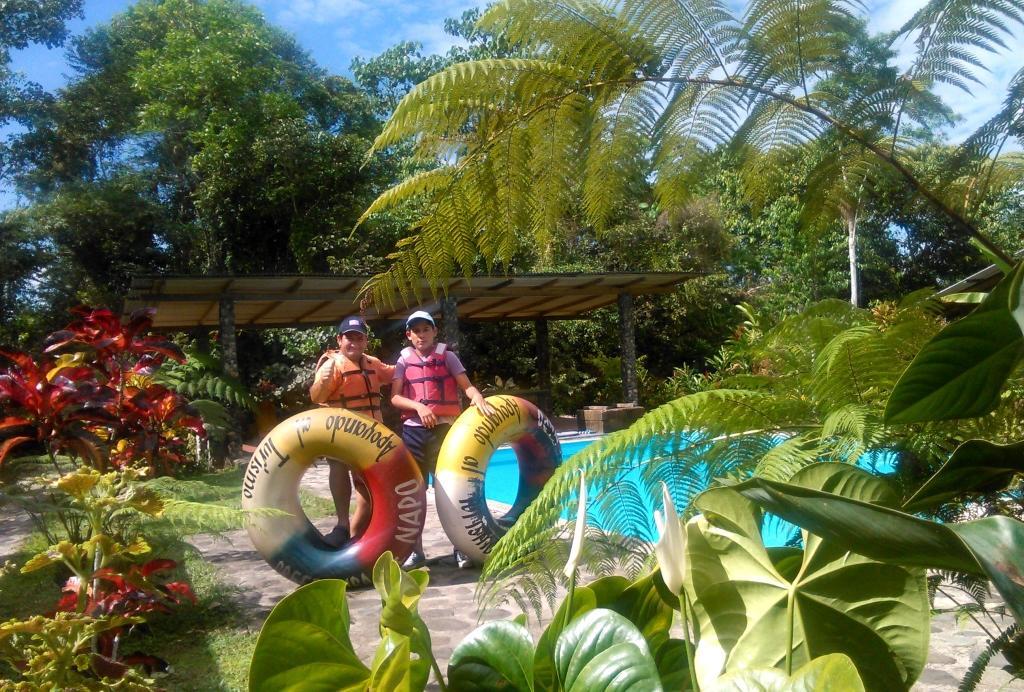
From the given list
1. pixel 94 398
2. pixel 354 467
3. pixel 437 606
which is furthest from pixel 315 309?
pixel 94 398

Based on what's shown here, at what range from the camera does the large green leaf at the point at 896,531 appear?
0.55 metres

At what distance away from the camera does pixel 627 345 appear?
1366 centimetres

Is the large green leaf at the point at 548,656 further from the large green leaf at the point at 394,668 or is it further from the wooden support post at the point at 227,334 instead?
the wooden support post at the point at 227,334

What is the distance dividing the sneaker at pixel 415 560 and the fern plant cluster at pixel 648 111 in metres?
3.10

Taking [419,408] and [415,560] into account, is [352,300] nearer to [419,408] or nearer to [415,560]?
[419,408]

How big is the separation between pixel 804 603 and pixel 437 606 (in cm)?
317

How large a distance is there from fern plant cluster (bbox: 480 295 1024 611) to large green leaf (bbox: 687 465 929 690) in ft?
1.06

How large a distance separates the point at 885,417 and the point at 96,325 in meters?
3.52

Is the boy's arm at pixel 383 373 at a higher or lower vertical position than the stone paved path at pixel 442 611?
higher

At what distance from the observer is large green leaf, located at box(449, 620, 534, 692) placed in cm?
81

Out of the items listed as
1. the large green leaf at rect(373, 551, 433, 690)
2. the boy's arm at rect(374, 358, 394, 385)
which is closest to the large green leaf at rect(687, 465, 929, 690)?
the large green leaf at rect(373, 551, 433, 690)

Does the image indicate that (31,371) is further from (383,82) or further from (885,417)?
(383,82)

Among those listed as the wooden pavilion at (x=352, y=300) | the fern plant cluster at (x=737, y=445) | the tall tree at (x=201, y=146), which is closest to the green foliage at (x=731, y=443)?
the fern plant cluster at (x=737, y=445)

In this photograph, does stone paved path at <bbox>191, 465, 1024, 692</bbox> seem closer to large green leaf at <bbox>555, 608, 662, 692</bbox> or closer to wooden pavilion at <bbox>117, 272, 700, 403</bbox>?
large green leaf at <bbox>555, 608, 662, 692</bbox>
